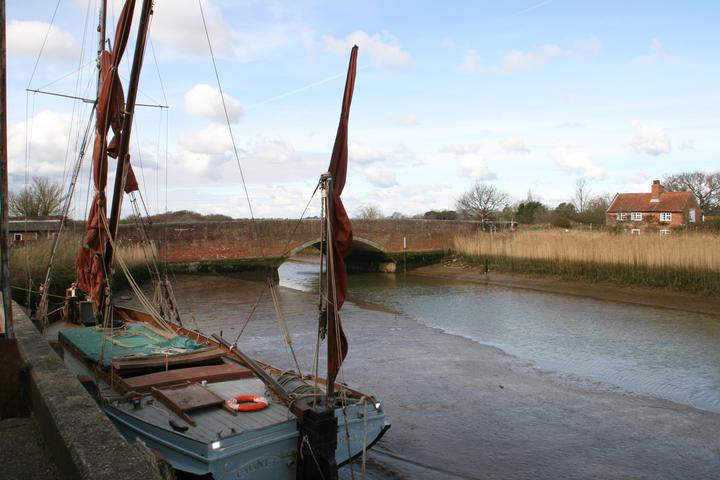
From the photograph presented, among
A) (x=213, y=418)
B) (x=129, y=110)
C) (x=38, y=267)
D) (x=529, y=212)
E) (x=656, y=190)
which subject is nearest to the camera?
(x=213, y=418)

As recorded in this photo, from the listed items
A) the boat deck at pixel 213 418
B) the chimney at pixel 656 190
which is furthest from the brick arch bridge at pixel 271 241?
the chimney at pixel 656 190

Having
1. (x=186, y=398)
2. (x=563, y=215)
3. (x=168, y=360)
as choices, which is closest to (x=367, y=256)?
(x=563, y=215)

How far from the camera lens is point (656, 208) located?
5697 cm

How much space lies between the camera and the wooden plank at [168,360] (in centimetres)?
767

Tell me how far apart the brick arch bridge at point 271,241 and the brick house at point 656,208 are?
25511 millimetres

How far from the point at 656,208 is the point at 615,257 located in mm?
37404

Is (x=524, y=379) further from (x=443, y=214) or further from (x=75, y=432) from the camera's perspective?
(x=443, y=214)

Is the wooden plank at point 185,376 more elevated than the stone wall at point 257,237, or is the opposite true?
the stone wall at point 257,237

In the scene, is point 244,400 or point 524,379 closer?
point 244,400

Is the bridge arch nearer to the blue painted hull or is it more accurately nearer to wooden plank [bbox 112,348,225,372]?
wooden plank [bbox 112,348,225,372]

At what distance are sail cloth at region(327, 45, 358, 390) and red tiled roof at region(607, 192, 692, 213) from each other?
57276mm

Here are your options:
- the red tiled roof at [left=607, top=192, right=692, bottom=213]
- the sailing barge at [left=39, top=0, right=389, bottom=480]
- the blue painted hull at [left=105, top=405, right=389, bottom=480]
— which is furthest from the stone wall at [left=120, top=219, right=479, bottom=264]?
the red tiled roof at [left=607, top=192, right=692, bottom=213]

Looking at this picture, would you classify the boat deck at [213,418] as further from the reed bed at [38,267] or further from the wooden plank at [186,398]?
the reed bed at [38,267]

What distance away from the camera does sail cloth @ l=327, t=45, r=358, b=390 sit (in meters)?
6.19
